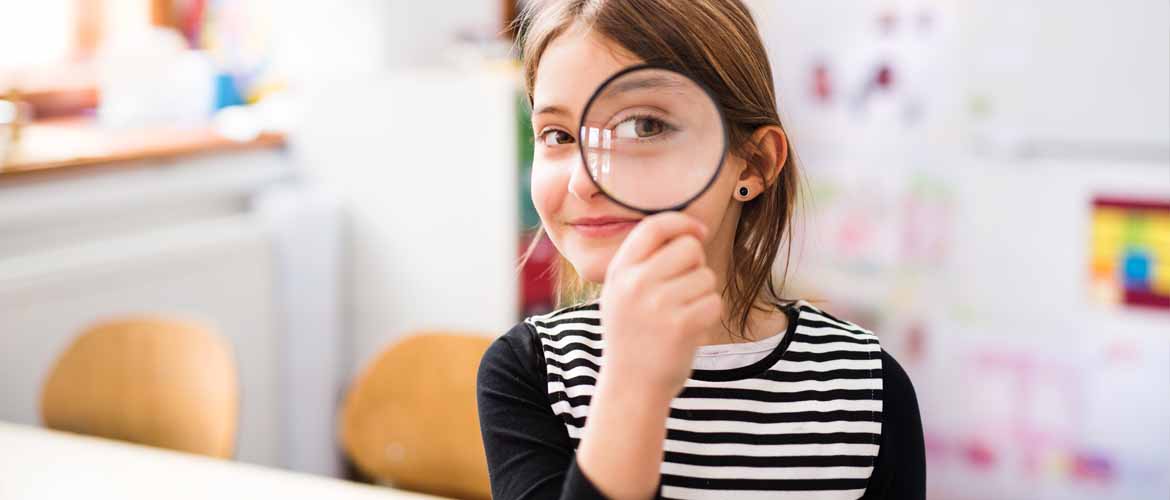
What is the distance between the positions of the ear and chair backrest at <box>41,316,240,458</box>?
112 centimetres

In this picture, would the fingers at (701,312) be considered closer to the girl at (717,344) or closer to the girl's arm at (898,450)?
the girl at (717,344)

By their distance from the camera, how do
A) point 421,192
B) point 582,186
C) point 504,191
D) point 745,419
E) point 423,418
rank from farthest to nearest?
1. point 421,192
2. point 504,191
3. point 423,418
4. point 745,419
5. point 582,186

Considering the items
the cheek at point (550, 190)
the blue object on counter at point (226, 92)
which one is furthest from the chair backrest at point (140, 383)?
the blue object on counter at point (226, 92)

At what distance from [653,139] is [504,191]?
196cm

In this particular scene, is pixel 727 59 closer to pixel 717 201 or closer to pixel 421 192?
pixel 717 201

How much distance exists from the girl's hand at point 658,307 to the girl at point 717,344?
0.07 metres

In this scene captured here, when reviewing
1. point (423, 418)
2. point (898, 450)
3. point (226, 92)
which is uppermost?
point (226, 92)

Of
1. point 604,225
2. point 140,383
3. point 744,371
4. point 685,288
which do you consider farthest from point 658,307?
point 140,383

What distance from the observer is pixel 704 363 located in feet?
3.23

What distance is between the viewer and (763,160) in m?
0.97

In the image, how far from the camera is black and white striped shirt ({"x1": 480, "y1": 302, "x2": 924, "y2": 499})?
0.95 m

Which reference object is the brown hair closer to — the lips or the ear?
the ear

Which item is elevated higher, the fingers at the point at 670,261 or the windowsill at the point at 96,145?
the windowsill at the point at 96,145

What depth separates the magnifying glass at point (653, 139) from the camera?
0.79 m
